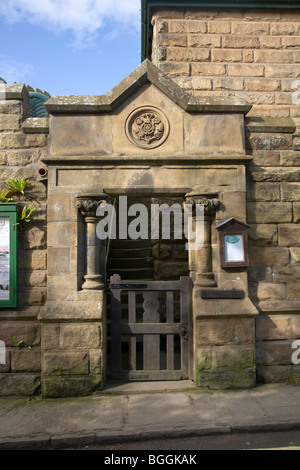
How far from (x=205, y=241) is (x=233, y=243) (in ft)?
1.20

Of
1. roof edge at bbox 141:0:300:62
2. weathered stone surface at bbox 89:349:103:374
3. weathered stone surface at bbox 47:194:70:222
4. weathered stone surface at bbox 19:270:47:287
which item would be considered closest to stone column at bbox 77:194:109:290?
weathered stone surface at bbox 47:194:70:222

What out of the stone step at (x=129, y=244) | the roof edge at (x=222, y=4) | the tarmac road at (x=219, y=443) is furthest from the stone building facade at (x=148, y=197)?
the stone step at (x=129, y=244)

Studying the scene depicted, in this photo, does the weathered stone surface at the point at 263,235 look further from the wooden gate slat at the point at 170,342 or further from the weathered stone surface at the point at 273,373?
the weathered stone surface at the point at 273,373

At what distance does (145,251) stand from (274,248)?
403 cm

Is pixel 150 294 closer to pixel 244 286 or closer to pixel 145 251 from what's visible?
pixel 244 286

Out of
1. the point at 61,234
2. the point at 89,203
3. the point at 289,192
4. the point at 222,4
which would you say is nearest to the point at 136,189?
the point at 89,203

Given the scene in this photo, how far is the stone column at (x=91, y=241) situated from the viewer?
14.9 ft

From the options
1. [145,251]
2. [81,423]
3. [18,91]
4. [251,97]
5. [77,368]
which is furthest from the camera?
[145,251]

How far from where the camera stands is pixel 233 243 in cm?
466

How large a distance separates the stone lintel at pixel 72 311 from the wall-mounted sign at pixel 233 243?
1.72 meters

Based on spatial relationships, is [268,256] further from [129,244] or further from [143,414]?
[129,244]

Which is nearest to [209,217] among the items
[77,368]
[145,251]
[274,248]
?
[274,248]

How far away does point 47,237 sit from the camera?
4.64 m

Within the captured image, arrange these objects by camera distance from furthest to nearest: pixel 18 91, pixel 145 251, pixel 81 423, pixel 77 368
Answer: pixel 145 251 < pixel 18 91 < pixel 77 368 < pixel 81 423
